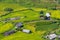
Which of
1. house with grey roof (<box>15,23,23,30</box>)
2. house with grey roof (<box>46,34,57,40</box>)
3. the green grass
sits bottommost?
the green grass

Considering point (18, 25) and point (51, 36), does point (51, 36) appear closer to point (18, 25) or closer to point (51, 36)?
point (51, 36)

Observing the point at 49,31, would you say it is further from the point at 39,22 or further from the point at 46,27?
the point at 39,22

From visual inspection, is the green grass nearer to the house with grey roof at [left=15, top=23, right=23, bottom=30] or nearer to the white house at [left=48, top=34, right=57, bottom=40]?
the house with grey roof at [left=15, top=23, right=23, bottom=30]

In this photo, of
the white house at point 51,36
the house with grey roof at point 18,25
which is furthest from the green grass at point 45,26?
the white house at point 51,36

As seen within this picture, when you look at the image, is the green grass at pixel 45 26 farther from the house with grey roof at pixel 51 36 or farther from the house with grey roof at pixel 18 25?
the house with grey roof at pixel 51 36

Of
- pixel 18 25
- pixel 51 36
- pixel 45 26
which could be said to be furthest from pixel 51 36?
pixel 18 25

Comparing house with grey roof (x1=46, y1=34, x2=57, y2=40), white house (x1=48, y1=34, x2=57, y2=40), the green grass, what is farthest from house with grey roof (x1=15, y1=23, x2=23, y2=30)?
white house (x1=48, y1=34, x2=57, y2=40)

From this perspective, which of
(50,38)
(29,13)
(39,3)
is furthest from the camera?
(39,3)

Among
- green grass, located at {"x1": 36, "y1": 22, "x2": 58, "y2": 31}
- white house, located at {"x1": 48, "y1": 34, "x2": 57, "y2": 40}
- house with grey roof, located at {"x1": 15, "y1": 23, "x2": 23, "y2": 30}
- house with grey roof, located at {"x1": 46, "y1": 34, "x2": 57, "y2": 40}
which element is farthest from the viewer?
green grass, located at {"x1": 36, "y1": 22, "x2": 58, "y2": 31}

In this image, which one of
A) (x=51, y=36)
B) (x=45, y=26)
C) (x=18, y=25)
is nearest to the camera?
(x=51, y=36)

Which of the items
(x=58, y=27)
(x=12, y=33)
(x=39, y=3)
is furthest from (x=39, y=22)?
(x=39, y=3)

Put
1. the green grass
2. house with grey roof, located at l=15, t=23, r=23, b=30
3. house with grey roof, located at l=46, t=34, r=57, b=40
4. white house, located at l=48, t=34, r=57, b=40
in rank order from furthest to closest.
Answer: the green grass → house with grey roof, located at l=15, t=23, r=23, b=30 → white house, located at l=48, t=34, r=57, b=40 → house with grey roof, located at l=46, t=34, r=57, b=40
